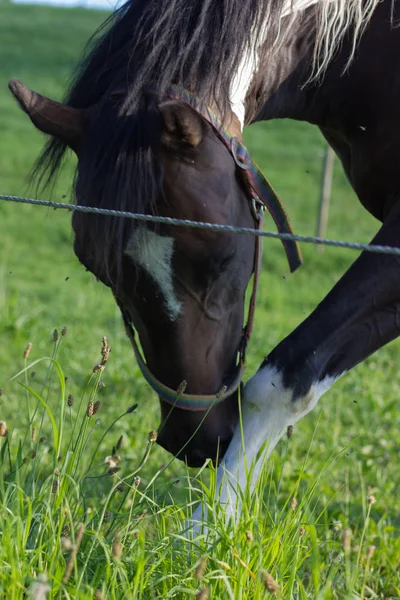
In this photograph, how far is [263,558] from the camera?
209cm

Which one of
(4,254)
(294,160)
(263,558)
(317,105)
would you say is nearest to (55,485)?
(263,558)

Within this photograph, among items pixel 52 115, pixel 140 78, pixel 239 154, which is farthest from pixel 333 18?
pixel 52 115

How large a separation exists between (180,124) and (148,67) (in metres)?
0.26

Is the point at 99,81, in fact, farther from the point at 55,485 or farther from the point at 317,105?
the point at 55,485

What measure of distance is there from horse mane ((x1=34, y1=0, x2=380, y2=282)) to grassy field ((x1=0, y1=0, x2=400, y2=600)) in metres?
0.47

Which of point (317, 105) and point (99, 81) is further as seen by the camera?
point (317, 105)

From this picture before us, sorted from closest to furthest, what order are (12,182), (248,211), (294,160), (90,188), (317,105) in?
(90,188) < (248,211) < (317,105) < (12,182) < (294,160)

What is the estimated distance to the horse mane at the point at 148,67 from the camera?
2311 millimetres

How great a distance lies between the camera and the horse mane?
231cm

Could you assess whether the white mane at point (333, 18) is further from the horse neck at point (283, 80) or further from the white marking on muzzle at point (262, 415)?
the white marking on muzzle at point (262, 415)

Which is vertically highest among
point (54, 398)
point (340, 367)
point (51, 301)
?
point (340, 367)

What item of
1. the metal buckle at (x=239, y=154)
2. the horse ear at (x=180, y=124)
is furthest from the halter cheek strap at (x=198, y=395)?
the horse ear at (x=180, y=124)

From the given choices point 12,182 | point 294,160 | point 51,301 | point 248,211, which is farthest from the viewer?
point 294,160

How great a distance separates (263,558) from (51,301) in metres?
6.40
